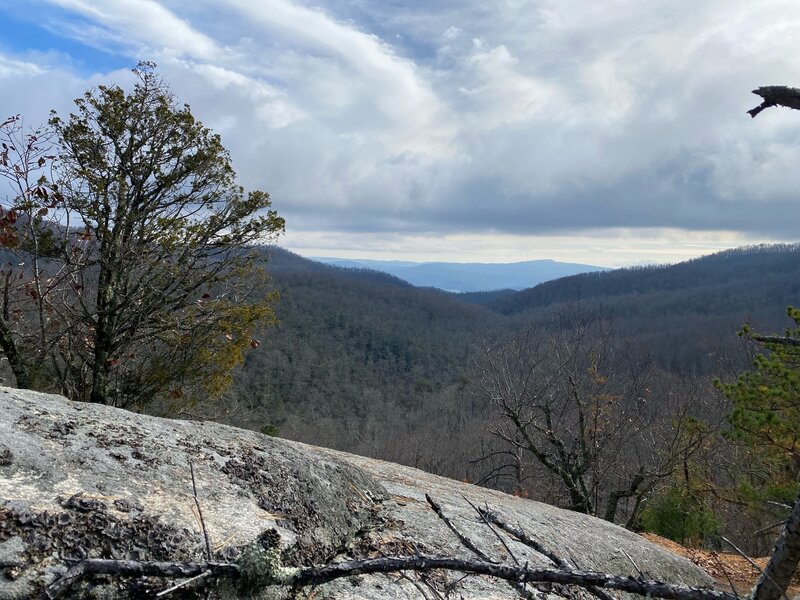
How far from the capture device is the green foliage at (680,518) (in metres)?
13.1

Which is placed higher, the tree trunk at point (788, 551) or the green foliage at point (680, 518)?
the tree trunk at point (788, 551)

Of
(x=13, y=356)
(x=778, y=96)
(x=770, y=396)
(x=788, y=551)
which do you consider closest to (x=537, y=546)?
(x=788, y=551)

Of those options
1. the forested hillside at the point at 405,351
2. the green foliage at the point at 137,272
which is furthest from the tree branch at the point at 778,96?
the forested hillside at the point at 405,351

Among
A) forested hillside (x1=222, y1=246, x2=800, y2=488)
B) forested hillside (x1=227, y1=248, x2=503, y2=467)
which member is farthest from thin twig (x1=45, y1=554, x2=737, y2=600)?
forested hillside (x1=227, y1=248, x2=503, y2=467)

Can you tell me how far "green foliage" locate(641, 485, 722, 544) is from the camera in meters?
13.1

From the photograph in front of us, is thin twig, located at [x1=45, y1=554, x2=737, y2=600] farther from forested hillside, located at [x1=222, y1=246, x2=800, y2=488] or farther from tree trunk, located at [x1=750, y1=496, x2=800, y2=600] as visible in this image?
forested hillside, located at [x1=222, y1=246, x2=800, y2=488]

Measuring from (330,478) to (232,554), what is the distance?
1.31 meters

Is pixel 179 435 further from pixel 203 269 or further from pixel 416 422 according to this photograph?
pixel 416 422

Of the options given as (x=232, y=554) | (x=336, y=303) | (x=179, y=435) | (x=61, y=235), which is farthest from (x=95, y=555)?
(x=336, y=303)

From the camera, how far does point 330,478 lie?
3.67 metres

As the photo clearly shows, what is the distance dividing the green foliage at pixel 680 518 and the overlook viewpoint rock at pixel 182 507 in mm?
10520

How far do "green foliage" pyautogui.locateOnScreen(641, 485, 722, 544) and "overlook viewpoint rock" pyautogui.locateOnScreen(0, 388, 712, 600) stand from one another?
10.5 m

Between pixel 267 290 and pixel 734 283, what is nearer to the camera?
pixel 267 290

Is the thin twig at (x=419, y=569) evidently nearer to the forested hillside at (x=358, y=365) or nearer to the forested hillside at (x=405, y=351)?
the forested hillside at (x=405, y=351)
